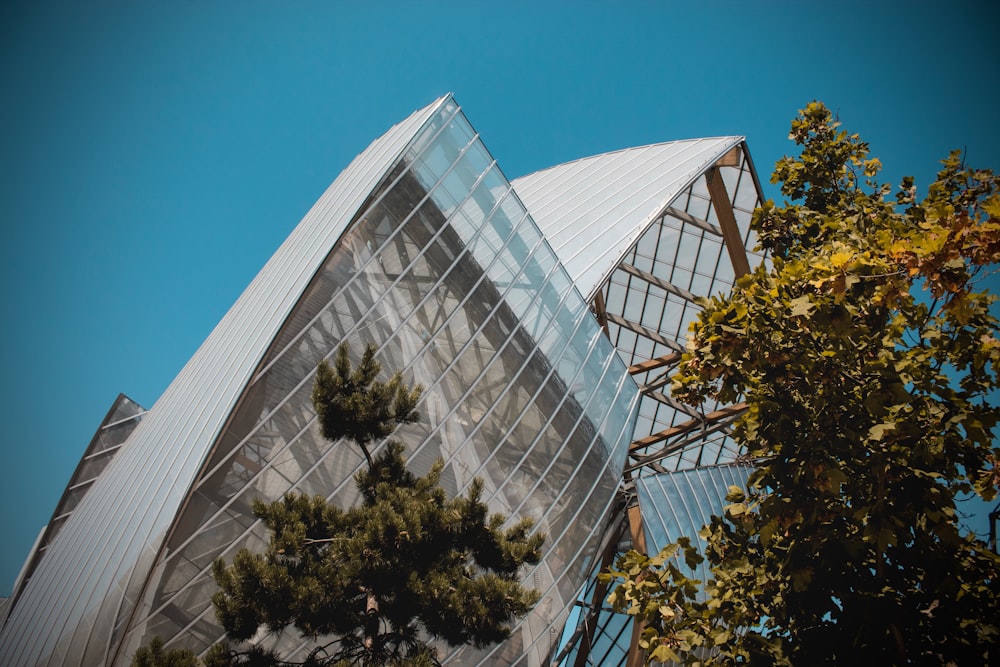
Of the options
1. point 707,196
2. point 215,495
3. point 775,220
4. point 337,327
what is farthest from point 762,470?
point 707,196

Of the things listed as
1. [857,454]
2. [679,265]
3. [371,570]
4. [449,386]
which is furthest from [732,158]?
[371,570]

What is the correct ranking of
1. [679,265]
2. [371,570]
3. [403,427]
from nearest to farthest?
[371,570] → [403,427] → [679,265]

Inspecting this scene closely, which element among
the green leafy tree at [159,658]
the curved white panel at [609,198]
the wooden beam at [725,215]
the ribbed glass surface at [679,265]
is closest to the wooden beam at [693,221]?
the ribbed glass surface at [679,265]

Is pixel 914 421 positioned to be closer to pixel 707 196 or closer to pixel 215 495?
pixel 215 495

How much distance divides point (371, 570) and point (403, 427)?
152 inches

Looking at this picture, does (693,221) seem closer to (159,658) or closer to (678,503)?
(678,503)

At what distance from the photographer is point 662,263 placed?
2447 centimetres

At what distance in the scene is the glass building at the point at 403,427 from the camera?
33.9ft

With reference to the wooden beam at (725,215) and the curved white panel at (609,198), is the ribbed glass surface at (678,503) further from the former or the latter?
the wooden beam at (725,215)

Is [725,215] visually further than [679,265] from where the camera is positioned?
No

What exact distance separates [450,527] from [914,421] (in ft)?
17.0

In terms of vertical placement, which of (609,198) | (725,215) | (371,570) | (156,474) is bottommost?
(371,570)

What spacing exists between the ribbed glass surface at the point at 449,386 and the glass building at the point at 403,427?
0.03 m

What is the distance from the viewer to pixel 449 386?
12.3 m
